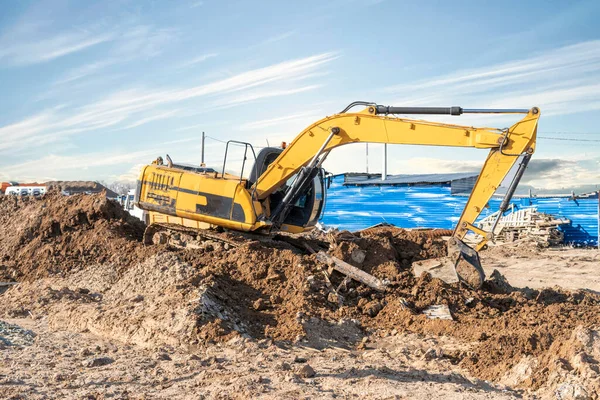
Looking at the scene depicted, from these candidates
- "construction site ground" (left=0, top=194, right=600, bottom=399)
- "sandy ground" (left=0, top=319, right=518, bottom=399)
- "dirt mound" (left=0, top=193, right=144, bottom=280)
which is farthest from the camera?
"dirt mound" (left=0, top=193, right=144, bottom=280)

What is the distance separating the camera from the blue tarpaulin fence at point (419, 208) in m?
21.7

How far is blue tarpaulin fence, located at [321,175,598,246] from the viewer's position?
21.7 m

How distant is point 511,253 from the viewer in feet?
66.1

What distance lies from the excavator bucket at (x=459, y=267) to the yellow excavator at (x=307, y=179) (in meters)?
0.02

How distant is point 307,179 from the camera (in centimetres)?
1100

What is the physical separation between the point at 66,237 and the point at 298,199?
598cm

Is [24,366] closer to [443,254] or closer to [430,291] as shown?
[430,291]

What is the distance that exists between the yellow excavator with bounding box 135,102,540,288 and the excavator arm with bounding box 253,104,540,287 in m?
0.01

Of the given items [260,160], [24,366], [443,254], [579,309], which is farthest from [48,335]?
[579,309]

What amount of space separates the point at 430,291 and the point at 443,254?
147cm

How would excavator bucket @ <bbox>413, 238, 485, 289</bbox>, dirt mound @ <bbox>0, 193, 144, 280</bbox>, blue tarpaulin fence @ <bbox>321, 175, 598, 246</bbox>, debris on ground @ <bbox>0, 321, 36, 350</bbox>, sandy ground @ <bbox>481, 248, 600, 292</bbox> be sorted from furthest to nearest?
blue tarpaulin fence @ <bbox>321, 175, 598, 246</bbox> < sandy ground @ <bbox>481, 248, 600, 292</bbox> < dirt mound @ <bbox>0, 193, 144, 280</bbox> < excavator bucket @ <bbox>413, 238, 485, 289</bbox> < debris on ground @ <bbox>0, 321, 36, 350</bbox>

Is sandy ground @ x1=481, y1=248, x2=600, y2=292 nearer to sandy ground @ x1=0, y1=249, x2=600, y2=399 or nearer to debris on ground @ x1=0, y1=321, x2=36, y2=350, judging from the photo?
sandy ground @ x1=0, y1=249, x2=600, y2=399

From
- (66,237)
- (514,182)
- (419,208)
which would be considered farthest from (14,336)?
(419,208)

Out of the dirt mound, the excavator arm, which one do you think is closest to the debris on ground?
the dirt mound
